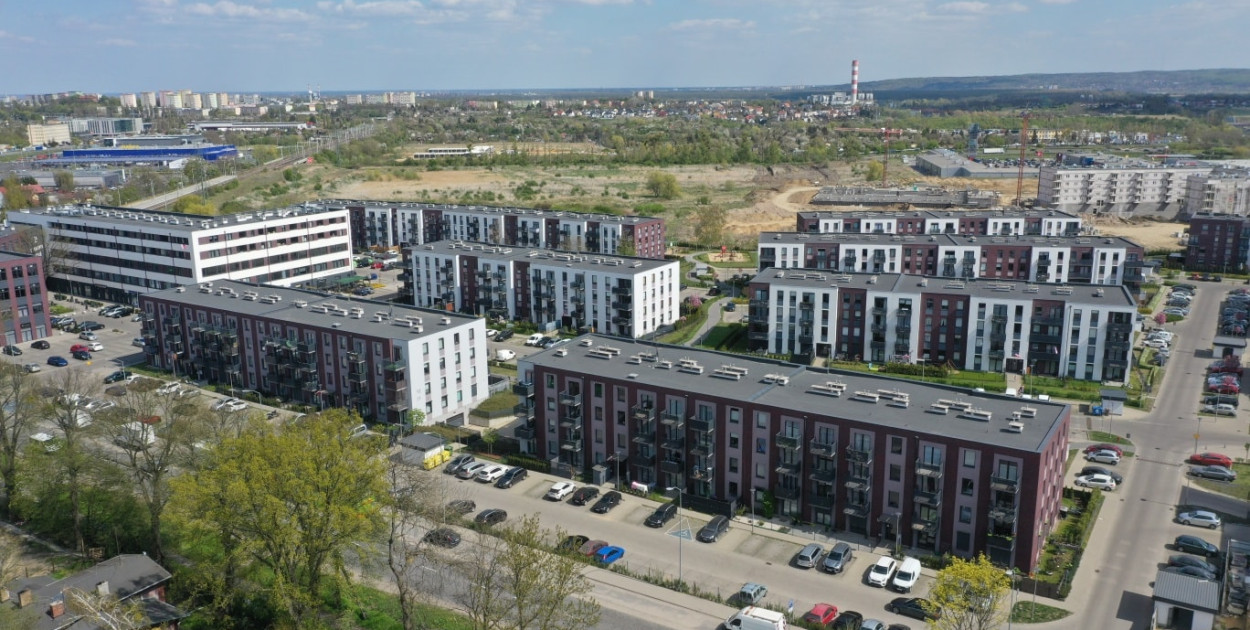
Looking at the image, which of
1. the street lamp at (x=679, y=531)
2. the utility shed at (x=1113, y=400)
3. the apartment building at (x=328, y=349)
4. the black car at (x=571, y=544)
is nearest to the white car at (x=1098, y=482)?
the utility shed at (x=1113, y=400)

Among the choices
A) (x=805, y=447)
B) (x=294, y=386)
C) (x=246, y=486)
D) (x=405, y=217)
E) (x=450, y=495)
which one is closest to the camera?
(x=246, y=486)

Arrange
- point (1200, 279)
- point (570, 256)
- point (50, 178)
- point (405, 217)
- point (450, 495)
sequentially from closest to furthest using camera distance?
1. point (450, 495)
2. point (570, 256)
3. point (1200, 279)
4. point (405, 217)
5. point (50, 178)

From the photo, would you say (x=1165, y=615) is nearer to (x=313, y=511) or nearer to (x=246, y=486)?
(x=313, y=511)

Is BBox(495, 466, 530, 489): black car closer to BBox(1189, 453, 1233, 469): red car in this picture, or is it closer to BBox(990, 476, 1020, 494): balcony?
BBox(990, 476, 1020, 494): balcony

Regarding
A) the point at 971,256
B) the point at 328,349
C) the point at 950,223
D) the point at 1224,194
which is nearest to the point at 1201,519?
the point at 971,256

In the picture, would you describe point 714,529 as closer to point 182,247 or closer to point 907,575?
point 907,575

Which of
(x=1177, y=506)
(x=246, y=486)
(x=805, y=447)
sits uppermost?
(x=246, y=486)

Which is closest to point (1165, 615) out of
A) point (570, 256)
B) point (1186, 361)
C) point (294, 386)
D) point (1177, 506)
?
point (1177, 506)

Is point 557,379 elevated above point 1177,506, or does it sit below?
above
